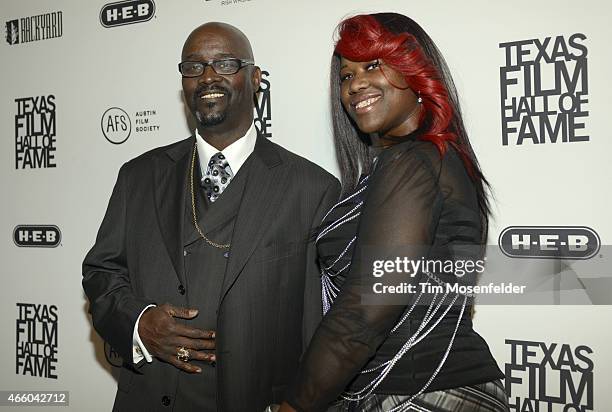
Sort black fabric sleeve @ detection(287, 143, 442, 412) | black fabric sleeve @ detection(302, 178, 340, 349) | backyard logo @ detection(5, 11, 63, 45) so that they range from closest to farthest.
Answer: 1. black fabric sleeve @ detection(287, 143, 442, 412)
2. black fabric sleeve @ detection(302, 178, 340, 349)
3. backyard logo @ detection(5, 11, 63, 45)

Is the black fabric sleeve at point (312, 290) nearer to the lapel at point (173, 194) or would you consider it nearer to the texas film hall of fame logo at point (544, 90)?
the lapel at point (173, 194)

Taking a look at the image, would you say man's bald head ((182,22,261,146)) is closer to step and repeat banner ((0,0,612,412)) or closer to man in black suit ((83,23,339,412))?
man in black suit ((83,23,339,412))

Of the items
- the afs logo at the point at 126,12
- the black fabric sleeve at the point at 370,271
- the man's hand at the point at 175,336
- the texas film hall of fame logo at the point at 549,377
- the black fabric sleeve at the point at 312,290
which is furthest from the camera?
the afs logo at the point at 126,12

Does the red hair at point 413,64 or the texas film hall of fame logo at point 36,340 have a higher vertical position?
the red hair at point 413,64

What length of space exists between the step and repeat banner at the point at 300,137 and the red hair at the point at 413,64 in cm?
60

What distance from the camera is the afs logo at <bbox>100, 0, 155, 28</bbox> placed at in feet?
7.98

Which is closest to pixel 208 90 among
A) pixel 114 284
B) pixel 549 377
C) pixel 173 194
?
pixel 173 194

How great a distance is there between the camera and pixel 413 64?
53.7 inches

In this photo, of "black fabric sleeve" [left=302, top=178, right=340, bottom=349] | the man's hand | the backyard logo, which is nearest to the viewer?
the man's hand

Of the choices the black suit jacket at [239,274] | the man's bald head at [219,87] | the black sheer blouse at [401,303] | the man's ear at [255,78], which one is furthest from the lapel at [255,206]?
the black sheer blouse at [401,303]

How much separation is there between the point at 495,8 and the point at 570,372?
1087 millimetres

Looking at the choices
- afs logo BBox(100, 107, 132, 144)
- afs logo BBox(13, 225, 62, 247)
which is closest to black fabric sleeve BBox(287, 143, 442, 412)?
afs logo BBox(100, 107, 132, 144)

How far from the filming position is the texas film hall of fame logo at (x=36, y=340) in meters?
2.70

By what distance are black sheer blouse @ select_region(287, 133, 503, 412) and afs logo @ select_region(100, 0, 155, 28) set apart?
1506 millimetres
